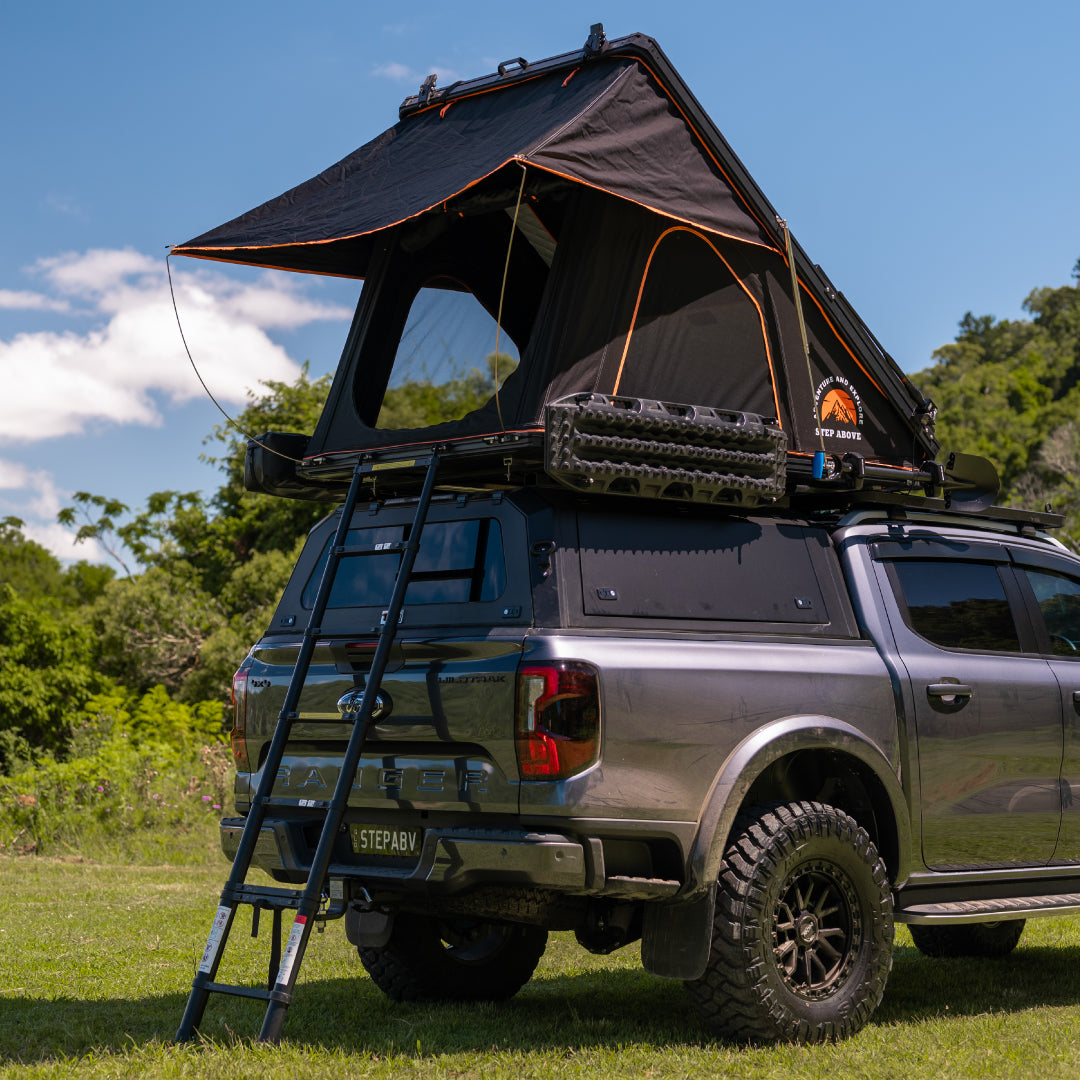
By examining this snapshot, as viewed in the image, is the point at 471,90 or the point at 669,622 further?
the point at 471,90

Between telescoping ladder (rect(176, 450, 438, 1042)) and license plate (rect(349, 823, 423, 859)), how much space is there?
168 millimetres

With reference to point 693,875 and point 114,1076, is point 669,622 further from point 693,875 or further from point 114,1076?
point 114,1076

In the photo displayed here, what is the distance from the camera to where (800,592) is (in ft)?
19.2

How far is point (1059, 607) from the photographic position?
6.81m

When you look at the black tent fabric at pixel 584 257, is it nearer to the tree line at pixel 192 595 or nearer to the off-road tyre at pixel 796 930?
the off-road tyre at pixel 796 930

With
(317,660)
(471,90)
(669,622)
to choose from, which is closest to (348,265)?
(471,90)

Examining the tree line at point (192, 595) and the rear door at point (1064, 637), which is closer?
the rear door at point (1064, 637)

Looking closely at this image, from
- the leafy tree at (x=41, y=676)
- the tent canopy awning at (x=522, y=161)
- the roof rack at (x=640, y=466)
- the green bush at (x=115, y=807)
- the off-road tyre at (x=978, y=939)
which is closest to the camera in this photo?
the roof rack at (x=640, y=466)

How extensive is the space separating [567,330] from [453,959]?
2.90 metres

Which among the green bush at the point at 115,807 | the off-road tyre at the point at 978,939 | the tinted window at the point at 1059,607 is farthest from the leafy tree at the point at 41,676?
the tinted window at the point at 1059,607

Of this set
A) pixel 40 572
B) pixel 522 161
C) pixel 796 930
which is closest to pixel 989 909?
pixel 796 930

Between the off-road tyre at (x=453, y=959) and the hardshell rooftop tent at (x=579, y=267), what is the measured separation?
84.0 inches

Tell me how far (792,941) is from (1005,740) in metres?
1.50

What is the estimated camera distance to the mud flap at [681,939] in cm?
501
